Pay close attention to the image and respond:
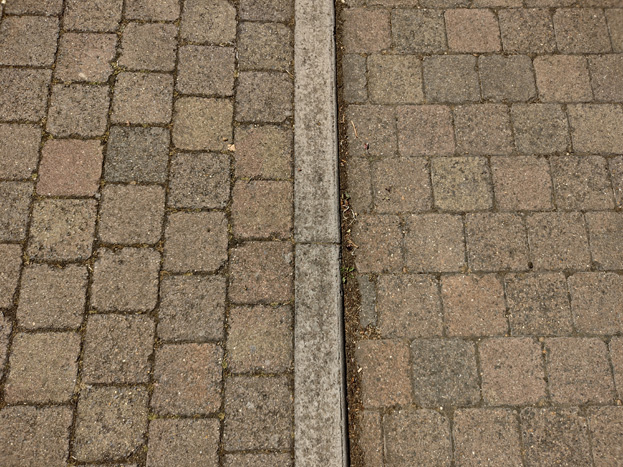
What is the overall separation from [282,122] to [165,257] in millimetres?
1116

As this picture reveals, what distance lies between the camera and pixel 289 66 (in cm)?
317

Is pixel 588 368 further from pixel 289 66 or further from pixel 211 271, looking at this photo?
pixel 289 66

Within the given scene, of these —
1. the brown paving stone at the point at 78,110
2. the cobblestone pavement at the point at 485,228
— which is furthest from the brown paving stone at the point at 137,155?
the cobblestone pavement at the point at 485,228

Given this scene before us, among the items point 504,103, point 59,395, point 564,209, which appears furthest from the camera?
point 504,103

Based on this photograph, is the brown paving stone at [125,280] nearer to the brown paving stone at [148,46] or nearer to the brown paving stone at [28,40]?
the brown paving stone at [148,46]

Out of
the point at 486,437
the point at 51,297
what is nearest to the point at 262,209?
the point at 51,297

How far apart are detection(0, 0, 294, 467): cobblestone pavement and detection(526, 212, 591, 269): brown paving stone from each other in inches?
59.3

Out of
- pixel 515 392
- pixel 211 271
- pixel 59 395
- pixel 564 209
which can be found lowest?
pixel 59 395

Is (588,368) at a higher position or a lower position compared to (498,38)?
lower

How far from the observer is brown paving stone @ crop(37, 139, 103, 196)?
2855 millimetres

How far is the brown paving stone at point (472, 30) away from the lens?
3295 mm

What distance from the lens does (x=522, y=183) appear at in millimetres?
3021

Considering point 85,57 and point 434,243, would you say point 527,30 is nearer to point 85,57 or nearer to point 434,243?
point 434,243

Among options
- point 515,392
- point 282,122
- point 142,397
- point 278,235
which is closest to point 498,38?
point 282,122
